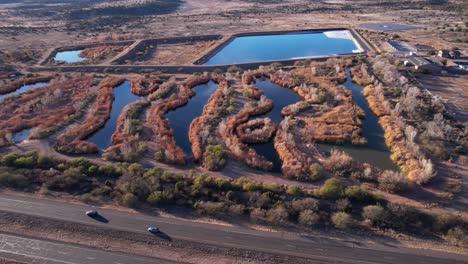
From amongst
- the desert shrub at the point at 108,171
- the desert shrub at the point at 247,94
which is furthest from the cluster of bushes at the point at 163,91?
the desert shrub at the point at 108,171

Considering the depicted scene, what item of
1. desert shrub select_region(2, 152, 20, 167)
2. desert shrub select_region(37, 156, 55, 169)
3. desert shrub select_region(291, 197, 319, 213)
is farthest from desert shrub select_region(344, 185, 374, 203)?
desert shrub select_region(2, 152, 20, 167)

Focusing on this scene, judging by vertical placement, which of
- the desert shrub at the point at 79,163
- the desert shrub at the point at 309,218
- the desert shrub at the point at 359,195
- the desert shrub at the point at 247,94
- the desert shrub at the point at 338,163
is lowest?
the desert shrub at the point at 309,218

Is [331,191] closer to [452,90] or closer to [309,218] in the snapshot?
[309,218]

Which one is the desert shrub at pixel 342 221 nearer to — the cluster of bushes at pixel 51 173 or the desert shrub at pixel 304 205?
the desert shrub at pixel 304 205

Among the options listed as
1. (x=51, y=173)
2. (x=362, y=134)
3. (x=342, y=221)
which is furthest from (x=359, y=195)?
(x=51, y=173)

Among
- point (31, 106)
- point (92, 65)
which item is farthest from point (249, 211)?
point (92, 65)

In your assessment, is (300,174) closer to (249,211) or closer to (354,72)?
(249,211)
